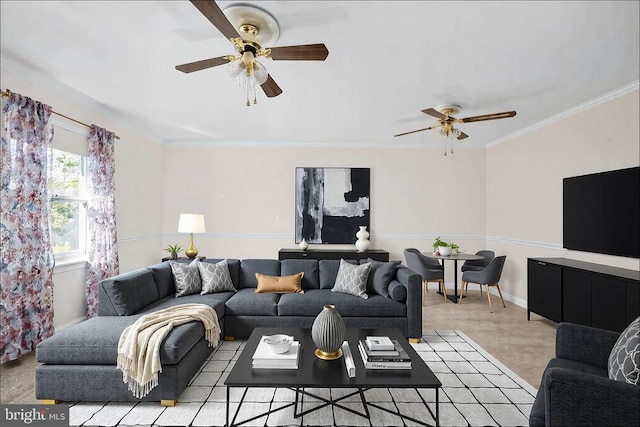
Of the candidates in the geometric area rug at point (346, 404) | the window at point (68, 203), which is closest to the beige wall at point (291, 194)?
the window at point (68, 203)

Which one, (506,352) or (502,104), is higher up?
(502,104)

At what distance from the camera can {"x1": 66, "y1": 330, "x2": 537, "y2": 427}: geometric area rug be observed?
2.26m

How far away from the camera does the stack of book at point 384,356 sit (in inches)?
85.0

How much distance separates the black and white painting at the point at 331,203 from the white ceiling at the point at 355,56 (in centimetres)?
167

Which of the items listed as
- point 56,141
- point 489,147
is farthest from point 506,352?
point 56,141

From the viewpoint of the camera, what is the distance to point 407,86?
3760 mm

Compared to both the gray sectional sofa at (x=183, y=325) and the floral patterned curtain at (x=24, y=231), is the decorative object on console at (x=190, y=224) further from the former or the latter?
the floral patterned curtain at (x=24, y=231)

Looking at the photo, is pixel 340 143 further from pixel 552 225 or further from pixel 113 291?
pixel 113 291

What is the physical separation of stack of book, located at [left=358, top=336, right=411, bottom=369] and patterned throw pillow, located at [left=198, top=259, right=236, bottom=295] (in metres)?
2.23

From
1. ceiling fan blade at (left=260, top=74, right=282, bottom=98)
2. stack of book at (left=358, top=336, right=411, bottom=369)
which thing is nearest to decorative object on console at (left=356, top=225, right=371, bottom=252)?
ceiling fan blade at (left=260, top=74, right=282, bottom=98)

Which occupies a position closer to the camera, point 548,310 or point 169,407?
point 169,407

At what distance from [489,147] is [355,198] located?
8.76 ft

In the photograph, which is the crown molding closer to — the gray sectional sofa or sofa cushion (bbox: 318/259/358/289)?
the gray sectional sofa

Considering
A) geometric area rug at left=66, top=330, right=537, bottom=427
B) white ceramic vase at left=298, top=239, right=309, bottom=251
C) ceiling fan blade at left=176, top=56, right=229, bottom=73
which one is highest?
ceiling fan blade at left=176, top=56, right=229, bottom=73
